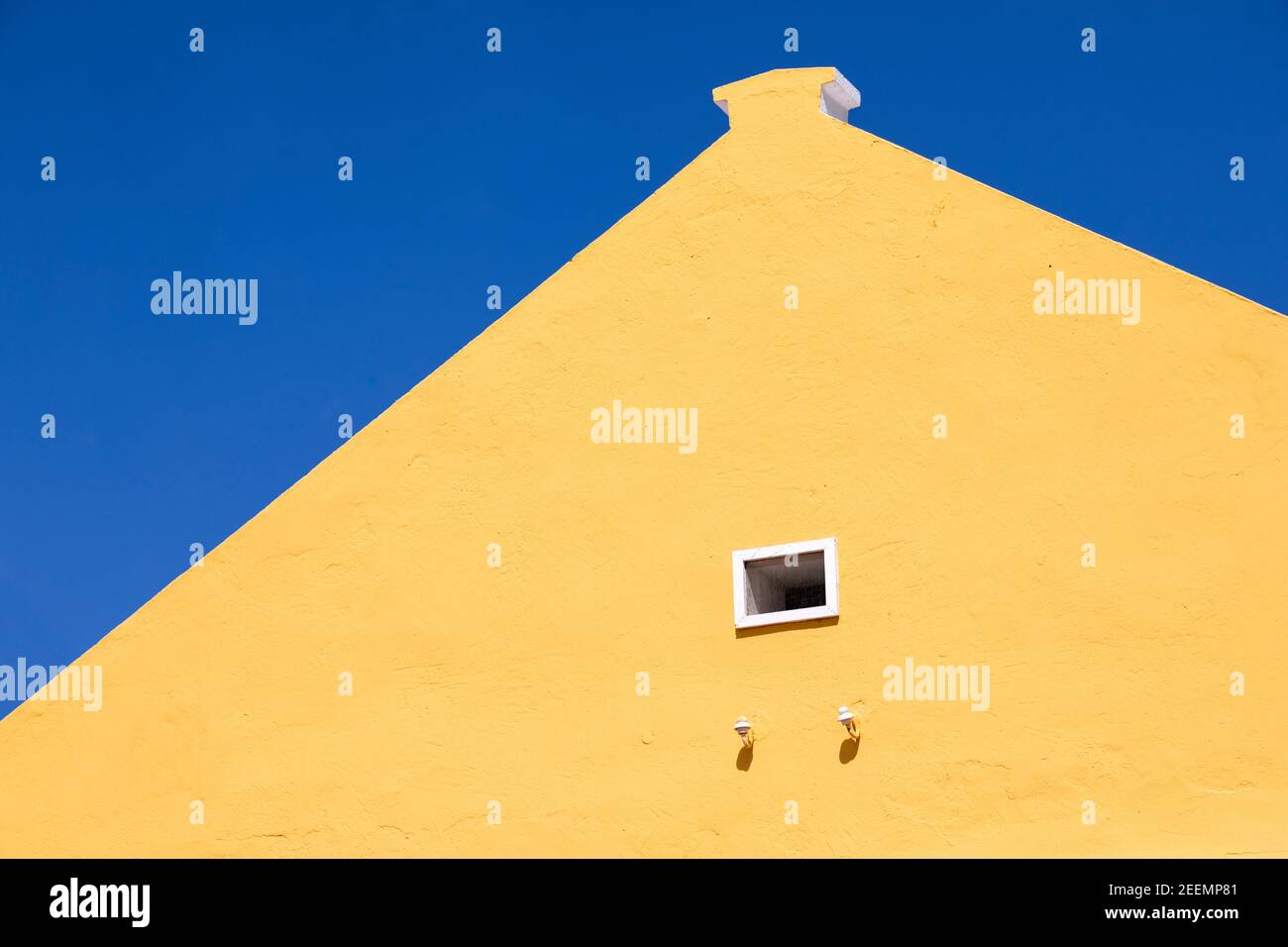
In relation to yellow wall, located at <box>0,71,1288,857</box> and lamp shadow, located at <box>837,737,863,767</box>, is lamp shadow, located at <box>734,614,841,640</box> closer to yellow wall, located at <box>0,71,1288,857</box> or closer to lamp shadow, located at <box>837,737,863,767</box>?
yellow wall, located at <box>0,71,1288,857</box>

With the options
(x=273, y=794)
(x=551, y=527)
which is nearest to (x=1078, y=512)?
(x=551, y=527)

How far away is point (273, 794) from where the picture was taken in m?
12.0

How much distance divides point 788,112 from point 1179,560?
4.07 metres

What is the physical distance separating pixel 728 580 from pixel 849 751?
4.35ft

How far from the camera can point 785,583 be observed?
11.6 meters

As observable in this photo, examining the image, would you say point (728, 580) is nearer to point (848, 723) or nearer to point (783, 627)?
point (783, 627)

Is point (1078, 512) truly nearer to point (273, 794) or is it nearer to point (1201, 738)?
point (1201, 738)

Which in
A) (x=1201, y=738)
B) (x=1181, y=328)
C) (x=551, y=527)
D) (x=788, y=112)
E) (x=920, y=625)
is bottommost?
(x=1201, y=738)

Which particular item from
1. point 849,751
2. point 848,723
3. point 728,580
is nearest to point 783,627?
point 728,580

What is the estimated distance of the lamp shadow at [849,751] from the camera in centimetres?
1080

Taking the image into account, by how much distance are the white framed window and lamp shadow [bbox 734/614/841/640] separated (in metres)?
0.03

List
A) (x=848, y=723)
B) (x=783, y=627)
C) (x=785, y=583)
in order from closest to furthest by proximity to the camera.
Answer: (x=848, y=723) < (x=783, y=627) < (x=785, y=583)
